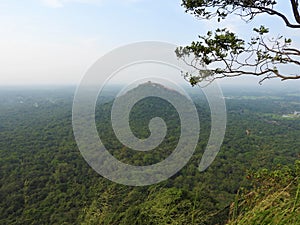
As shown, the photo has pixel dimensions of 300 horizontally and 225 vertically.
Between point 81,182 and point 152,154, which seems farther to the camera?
point 152,154

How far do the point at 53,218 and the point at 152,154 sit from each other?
37.4 ft

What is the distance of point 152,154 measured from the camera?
2247cm

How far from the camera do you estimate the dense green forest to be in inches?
62.4

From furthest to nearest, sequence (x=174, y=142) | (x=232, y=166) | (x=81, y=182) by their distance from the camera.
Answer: (x=174, y=142) → (x=232, y=166) → (x=81, y=182)

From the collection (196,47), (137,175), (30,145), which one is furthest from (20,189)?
(196,47)

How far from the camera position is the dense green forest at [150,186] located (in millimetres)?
1585

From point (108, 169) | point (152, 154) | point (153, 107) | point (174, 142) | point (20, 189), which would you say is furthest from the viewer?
point (153, 107)

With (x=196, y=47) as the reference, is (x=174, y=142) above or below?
below

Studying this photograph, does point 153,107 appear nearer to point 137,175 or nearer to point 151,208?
point 137,175

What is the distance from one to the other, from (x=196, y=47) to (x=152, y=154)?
2034cm

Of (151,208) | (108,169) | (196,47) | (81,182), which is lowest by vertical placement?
(81,182)

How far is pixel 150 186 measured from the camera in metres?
5.89

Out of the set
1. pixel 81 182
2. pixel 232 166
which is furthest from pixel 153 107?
pixel 81 182

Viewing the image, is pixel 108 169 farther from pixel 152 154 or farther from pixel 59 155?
pixel 59 155
